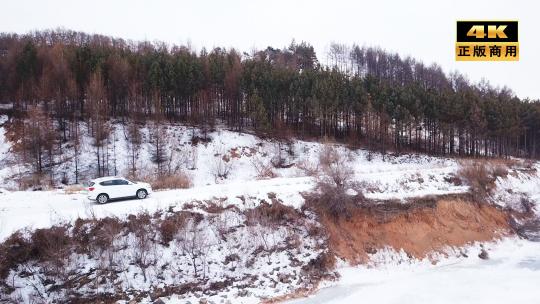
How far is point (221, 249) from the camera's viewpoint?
21031mm

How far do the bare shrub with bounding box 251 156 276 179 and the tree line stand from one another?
18.2 feet

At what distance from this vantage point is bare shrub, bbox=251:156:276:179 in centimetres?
4183

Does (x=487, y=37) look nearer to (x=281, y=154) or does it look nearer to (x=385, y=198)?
(x=385, y=198)

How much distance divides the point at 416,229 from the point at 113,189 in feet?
65.9

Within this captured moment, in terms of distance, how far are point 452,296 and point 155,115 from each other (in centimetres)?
4132

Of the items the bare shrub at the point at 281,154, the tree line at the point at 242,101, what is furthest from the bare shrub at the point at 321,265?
the tree line at the point at 242,101

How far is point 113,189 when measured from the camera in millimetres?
22578

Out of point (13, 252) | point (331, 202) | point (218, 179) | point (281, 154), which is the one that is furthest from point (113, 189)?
point (281, 154)

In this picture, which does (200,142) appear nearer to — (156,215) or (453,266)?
(156,215)

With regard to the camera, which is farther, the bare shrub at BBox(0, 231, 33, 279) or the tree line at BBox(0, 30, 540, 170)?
the tree line at BBox(0, 30, 540, 170)

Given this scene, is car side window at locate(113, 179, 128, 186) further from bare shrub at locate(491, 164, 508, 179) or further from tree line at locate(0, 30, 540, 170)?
bare shrub at locate(491, 164, 508, 179)

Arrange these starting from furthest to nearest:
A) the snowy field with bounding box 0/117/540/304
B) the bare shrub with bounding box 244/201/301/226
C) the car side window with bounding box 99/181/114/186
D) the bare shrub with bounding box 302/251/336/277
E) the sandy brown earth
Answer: the sandy brown earth → the bare shrub with bounding box 244/201/301/226 → the car side window with bounding box 99/181/114/186 → the bare shrub with bounding box 302/251/336/277 → the snowy field with bounding box 0/117/540/304

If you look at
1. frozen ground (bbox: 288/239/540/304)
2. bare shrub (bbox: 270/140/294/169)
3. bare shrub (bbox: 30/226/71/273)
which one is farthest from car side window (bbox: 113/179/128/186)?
bare shrub (bbox: 270/140/294/169)

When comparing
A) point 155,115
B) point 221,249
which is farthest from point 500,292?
point 155,115
